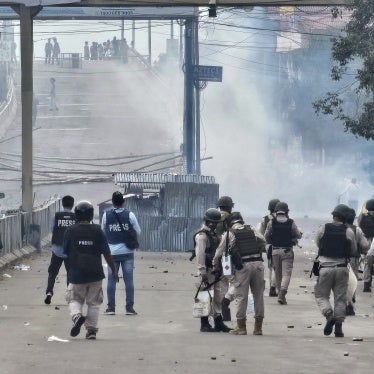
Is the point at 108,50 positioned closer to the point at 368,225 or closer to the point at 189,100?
the point at 189,100

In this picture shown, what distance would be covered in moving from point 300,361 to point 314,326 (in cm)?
477

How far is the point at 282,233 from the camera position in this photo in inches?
872

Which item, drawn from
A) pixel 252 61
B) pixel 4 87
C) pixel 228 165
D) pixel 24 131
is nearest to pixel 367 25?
pixel 24 131

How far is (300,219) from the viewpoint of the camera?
57.2m

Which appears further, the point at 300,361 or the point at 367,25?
the point at 367,25

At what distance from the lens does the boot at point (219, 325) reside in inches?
672

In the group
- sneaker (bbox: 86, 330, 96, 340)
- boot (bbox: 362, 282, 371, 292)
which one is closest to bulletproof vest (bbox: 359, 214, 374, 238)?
boot (bbox: 362, 282, 371, 292)

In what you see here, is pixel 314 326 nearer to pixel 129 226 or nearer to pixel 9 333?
pixel 129 226

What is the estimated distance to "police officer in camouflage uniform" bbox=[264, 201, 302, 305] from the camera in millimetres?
22109

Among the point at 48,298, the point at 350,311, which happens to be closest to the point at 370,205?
the point at 350,311

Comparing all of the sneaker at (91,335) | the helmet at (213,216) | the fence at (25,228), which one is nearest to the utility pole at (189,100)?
the fence at (25,228)

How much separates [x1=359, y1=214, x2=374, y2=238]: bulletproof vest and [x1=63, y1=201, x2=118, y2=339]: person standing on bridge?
10.1 metres

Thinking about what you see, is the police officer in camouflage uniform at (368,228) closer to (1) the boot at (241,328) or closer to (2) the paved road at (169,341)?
(2) the paved road at (169,341)

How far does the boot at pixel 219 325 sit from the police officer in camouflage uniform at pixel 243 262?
29cm
